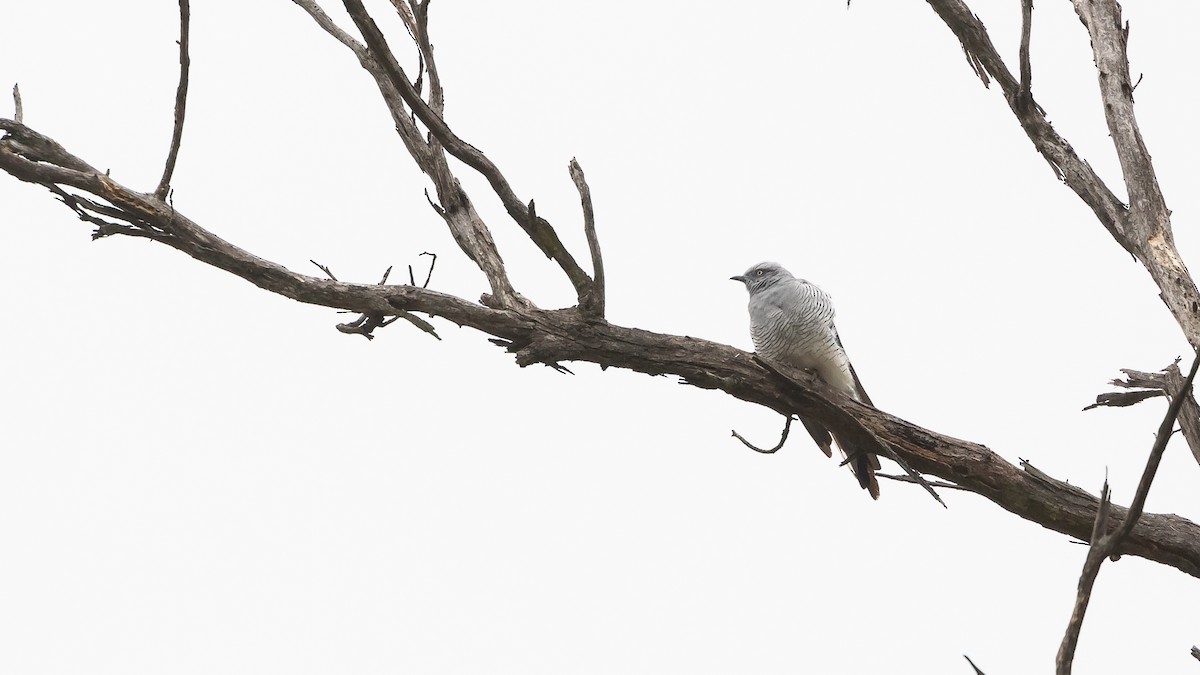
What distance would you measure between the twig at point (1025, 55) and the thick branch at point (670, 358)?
1704 mm

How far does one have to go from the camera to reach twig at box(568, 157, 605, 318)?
12.0ft

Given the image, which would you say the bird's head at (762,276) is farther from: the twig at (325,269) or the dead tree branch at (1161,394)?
the twig at (325,269)

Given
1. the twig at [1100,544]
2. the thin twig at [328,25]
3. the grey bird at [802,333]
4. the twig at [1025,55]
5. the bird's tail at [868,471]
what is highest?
the twig at [1025,55]

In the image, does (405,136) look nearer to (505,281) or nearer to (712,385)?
(505,281)

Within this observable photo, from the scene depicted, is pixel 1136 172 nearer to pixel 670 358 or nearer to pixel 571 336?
pixel 670 358

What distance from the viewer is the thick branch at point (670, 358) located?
12.9 feet

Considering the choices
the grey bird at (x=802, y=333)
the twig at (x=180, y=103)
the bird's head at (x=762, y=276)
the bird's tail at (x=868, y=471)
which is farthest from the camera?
the bird's head at (x=762, y=276)

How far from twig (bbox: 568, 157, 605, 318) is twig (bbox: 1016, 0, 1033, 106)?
7.05 feet

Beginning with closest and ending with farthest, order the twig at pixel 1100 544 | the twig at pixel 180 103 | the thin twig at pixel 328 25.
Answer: the twig at pixel 1100 544, the twig at pixel 180 103, the thin twig at pixel 328 25

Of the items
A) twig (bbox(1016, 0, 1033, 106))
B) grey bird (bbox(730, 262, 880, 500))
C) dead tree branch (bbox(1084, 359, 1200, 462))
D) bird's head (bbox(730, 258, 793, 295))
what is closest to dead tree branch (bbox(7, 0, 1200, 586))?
dead tree branch (bbox(1084, 359, 1200, 462))

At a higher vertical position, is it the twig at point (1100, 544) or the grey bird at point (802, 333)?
the grey bird at point (802, 333)

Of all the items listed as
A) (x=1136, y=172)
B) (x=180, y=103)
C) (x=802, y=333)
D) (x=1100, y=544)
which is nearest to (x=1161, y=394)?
(x=1136, y=172)

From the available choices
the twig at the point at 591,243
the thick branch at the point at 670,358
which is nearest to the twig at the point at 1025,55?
the thick branch at the point at 670,358

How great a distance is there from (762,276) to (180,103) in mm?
3611
